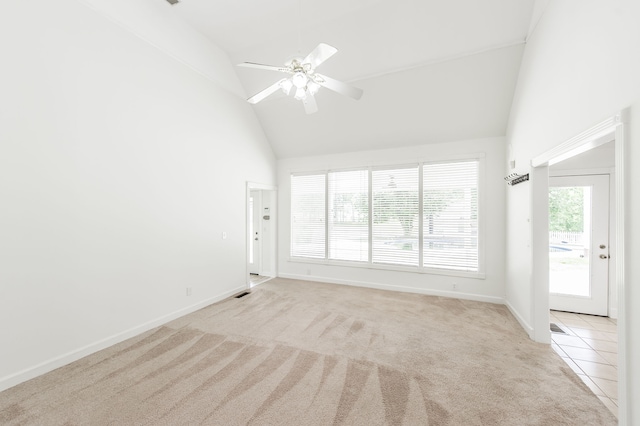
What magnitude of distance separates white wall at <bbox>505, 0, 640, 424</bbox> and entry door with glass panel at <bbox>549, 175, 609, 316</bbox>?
1.19 m

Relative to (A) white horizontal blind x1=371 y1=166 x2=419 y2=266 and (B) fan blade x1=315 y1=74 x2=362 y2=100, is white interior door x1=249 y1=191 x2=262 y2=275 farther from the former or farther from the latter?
(B) fan blade x1=315 y1=74 x2=362 y2=100

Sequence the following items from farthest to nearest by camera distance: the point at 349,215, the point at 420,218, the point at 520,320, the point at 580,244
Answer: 1. the point at 349,215
2. the point at 420,218
3. the point at 580,244
4. the point at 520,320

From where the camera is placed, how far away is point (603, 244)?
13.0ft

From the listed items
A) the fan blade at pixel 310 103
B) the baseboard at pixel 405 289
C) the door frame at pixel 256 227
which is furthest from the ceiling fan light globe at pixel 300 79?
the door frame at pixel 256 227

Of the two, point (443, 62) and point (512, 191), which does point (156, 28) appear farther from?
point (512, 191)

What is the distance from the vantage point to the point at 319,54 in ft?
7.00

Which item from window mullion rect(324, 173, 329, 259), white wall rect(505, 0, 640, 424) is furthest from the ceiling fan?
window mullion rect(324, 173, 329, 259)

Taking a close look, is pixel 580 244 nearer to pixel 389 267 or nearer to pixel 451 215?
pixel 451 215

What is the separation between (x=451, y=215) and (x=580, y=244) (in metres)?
1.98

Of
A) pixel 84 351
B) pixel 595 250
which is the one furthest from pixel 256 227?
pixel 595 250

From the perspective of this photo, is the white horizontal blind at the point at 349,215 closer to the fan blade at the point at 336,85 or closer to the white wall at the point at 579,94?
the white wall at the point at 579,94

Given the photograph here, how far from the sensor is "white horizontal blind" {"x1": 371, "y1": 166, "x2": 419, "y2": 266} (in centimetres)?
495

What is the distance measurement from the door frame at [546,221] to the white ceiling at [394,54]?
1.57 meters

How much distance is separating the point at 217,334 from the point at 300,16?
4298 millimetres
